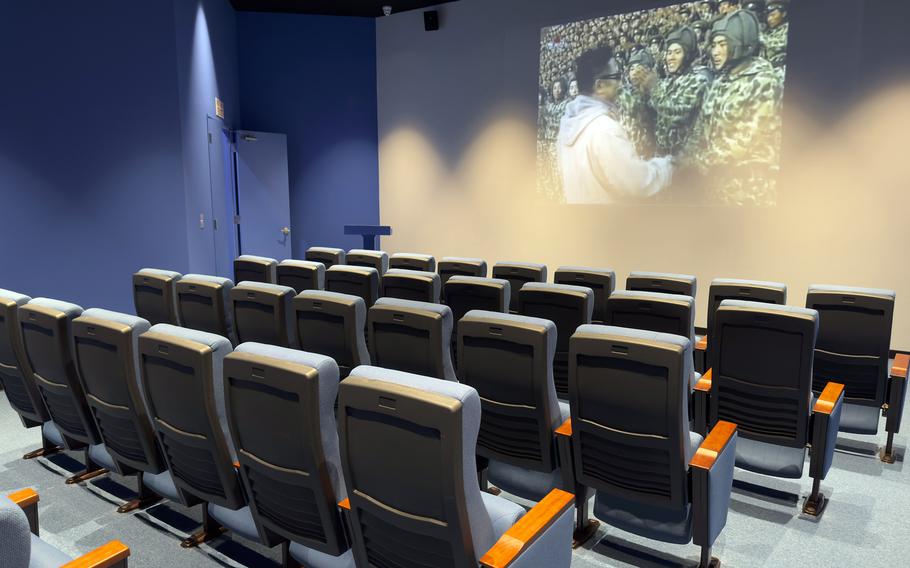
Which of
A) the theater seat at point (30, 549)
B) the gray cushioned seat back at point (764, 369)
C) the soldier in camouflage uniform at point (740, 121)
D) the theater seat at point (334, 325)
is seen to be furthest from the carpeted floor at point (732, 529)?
the soldier in camouflage uniform at point (740, 121)

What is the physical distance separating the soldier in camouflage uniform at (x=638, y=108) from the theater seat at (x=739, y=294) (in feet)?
11.2

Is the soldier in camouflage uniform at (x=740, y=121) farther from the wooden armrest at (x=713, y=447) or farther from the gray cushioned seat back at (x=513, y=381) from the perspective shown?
the gray cushioned seat back at (x=513, y=381)

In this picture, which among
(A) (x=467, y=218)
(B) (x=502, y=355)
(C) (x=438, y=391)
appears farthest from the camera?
(A) (x=467, y=218)

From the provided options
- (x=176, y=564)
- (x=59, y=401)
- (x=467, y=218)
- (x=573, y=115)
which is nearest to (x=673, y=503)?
(x=176, y=564)

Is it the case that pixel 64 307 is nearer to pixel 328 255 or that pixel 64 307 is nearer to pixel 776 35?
pixel 328 255

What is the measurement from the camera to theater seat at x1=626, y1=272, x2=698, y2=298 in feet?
13.0

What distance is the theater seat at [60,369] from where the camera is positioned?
2.59 metres

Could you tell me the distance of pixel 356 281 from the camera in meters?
4.24

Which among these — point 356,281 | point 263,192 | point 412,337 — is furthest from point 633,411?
point 263,192

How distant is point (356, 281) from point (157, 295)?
1.30 m

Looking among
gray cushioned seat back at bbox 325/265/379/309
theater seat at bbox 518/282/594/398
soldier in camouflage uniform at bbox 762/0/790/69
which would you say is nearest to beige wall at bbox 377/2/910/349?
soldier in camouflage uniform at bbox 762/0/790/69

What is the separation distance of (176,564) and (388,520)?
4.44ft

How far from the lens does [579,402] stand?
230cm

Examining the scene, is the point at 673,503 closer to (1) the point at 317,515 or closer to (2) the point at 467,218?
(1) the point at 317,515
